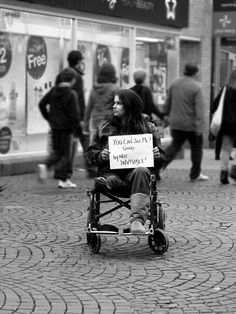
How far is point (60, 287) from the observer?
222 inches

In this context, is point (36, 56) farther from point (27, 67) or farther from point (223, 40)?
point (223, 40)

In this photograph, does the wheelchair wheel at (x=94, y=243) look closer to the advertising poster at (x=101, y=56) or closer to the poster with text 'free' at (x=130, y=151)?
the poster with text 'free' at (x=130, y=151)

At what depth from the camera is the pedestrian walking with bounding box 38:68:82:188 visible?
10938 millimetres

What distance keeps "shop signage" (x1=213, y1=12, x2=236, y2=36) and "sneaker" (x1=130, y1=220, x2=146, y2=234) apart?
13.1m

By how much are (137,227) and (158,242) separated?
0.84 feet

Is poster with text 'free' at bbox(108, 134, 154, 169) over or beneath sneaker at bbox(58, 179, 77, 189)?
over

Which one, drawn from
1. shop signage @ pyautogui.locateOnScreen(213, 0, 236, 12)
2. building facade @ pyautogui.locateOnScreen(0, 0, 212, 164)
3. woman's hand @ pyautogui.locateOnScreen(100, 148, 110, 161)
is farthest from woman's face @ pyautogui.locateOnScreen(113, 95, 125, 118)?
shop signage @ pyautogui.locateOnScreen(213, 0, 236, 12)

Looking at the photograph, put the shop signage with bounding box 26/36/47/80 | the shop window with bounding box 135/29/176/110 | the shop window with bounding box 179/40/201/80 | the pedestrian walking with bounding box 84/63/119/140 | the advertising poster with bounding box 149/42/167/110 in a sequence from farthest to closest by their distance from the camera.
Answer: the shop window with bounding box 179/40/201/80, the advertising poster with bounding box 149/42/167/110, the shop window with bounding box 135/29/176/110, the shop signage with bounding box 26/36/47/80, the pedestrian walking with bounding box 84/63/119/140

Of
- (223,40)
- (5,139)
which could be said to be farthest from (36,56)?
(223,40)

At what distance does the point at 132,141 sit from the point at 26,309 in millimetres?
2301

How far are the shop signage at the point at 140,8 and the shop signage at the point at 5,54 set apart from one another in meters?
0.73

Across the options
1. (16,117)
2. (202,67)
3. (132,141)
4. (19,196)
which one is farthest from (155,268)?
(202,67)

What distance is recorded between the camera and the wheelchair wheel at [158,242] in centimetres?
669

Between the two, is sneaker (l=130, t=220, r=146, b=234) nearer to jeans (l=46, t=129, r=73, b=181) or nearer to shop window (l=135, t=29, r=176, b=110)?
jeans (l=46, t=129, r=73, b=181)
